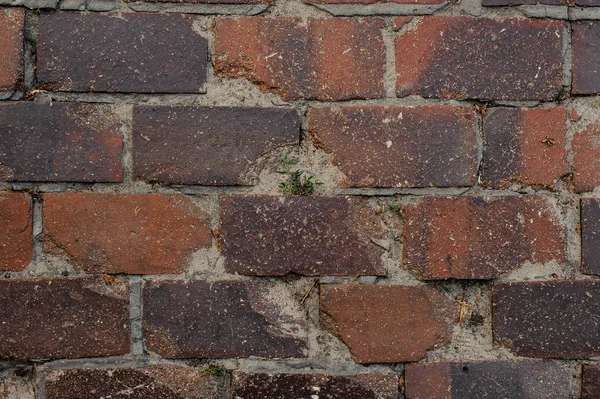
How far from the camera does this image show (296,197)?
2.76 feet

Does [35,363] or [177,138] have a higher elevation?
[177,138]

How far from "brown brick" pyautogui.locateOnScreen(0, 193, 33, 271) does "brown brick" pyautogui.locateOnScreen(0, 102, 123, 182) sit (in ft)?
0.10

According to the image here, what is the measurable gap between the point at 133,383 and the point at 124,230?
0.23m

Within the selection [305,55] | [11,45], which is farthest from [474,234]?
[11,45]

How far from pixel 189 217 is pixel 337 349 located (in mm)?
292

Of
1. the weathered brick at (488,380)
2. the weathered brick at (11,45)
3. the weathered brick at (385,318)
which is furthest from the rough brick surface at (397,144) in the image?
the weathered brick at (11,45)

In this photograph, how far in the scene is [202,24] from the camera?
Result: 84 centimetres

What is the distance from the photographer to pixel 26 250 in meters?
0.83

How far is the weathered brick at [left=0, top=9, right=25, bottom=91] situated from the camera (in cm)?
82

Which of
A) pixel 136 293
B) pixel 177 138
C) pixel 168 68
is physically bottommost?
pixel 136 293

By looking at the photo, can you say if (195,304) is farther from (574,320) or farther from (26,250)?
(574,320)

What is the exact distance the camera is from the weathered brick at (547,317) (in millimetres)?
854

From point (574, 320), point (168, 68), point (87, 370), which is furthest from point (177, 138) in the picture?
point (574, 320)

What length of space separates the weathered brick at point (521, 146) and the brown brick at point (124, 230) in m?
A: 0.43
